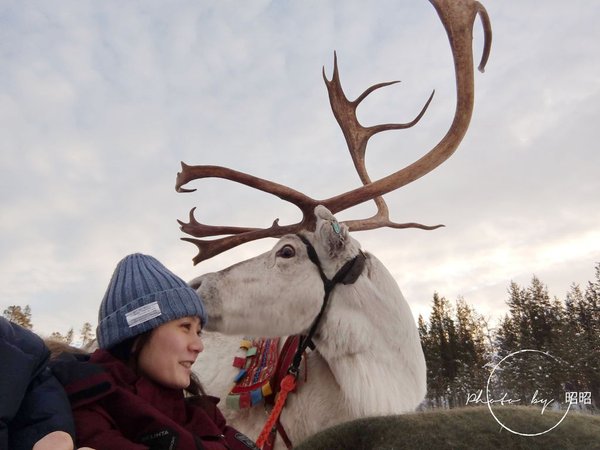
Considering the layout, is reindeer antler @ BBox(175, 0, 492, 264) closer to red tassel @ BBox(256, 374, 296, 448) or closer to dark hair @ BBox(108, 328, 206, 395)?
Answer: red tassel @ BBox(256, 374, 296, 448)

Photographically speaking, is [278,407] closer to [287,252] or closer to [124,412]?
[287,252]

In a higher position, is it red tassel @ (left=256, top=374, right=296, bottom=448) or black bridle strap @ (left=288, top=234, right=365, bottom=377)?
black bridle strap @ (left=288, top=234, right=365, bottom=377)

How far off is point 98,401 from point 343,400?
2.08 meters

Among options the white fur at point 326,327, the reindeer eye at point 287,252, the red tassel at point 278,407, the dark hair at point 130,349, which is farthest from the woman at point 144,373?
the reindeer eye at point 287,252

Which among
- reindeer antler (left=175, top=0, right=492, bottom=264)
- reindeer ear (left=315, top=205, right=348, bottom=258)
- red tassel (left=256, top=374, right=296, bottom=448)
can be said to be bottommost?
red tassel (left=256, top=374, right=296, bottom=448)

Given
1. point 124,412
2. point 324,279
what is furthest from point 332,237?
point 124,412

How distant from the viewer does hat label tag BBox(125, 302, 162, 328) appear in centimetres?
170

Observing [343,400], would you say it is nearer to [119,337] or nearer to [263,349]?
[263,349]

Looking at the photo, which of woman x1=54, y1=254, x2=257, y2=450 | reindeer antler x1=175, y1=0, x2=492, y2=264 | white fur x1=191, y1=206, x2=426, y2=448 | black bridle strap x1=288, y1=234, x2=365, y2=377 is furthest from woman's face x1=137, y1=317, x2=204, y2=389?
reindeer antler x1=175, y1=0, x2=492, y2=264

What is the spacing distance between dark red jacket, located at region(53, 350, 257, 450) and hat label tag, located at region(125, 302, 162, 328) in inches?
5.6

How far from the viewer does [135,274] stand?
184 centimetres

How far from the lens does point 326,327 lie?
328cm

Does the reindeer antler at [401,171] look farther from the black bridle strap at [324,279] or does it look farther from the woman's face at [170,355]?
the woman's face at [170,355]

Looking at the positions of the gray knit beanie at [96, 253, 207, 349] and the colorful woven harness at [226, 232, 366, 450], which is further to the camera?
the colorful woven harness at [226, 232, 366, 450]
